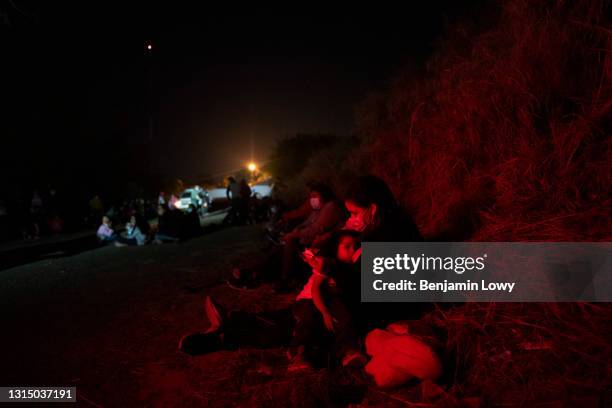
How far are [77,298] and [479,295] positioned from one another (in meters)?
5.22

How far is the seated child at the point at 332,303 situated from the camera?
3135 millimetres

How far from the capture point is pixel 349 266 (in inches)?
130

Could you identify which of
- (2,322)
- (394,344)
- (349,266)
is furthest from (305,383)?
(2,322)

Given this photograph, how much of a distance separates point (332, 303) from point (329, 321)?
7.6 inches

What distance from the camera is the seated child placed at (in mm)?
3135

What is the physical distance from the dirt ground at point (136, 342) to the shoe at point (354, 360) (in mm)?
130

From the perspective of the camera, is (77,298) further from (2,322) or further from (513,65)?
(513,65)

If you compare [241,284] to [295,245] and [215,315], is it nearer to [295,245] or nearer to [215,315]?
[295,245]

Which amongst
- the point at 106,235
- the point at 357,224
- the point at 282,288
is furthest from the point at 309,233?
the point at 106,235

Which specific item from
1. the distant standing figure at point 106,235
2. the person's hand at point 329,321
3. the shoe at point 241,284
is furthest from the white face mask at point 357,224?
the distant standing figure at point 106,235

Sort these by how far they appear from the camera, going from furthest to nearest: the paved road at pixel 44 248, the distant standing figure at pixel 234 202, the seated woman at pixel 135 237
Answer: the distant standing figure at pixel 234 202
the seated woman at pixel 135 237
the paved road at pixel 44 248

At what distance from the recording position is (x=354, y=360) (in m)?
3.05

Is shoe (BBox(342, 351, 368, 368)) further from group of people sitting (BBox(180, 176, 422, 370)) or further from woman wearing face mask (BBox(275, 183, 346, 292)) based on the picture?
woman wearing face mask (BBox(275, 183, 346, 292))

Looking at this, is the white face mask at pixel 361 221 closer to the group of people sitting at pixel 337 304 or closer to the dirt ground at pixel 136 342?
the group of people sitting at pixel 337 304
